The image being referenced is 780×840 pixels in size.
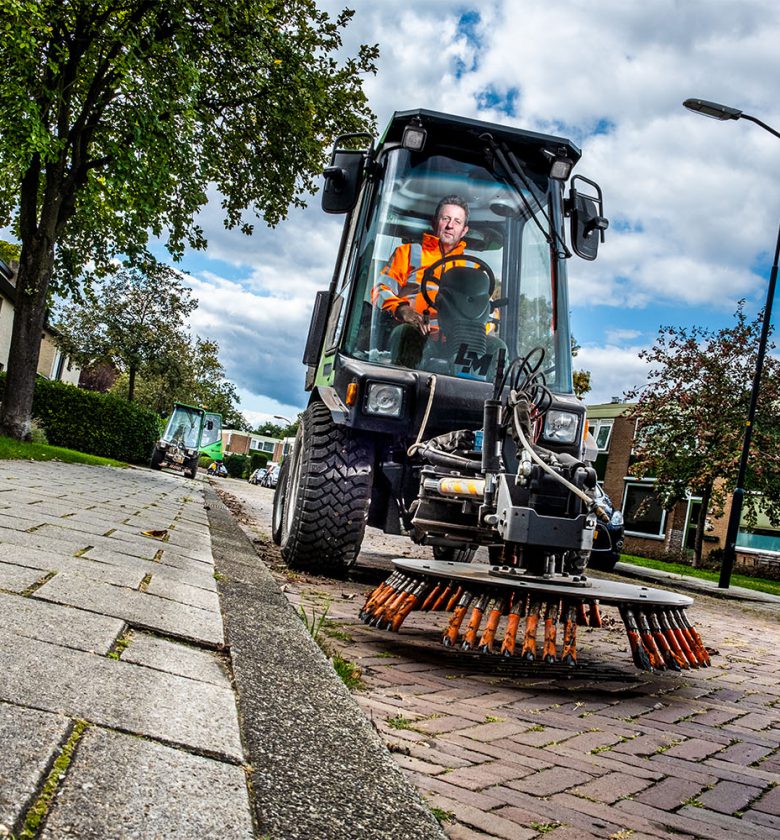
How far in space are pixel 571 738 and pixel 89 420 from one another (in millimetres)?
24990

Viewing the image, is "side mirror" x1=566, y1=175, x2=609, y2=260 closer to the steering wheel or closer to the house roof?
the steering wheel

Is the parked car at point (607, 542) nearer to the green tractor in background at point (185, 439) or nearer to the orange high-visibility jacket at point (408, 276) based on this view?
the orange high-visibility jacket at point (408, 276)

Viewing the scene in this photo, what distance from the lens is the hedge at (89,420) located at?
24844 mm

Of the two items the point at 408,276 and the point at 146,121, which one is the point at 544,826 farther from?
the point at 146,121

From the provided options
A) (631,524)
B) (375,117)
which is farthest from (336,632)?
(631,524)

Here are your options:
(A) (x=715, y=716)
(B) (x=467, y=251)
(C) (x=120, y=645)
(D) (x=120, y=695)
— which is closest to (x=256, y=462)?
(B) (x=467, y=251)

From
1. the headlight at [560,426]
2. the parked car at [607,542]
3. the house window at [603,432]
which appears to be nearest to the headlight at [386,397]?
the headlight at [560,426]

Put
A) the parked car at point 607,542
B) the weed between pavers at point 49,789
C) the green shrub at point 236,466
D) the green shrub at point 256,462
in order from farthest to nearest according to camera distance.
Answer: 1. the green shrub at point 256,462
2. the green shrub at point 236,466
3. the parked car at point 607,542
4. the weed between pavers at point 49,789

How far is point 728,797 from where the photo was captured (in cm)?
252

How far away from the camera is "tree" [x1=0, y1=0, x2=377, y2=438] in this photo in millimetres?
15266

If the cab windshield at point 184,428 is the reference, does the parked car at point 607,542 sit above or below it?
below

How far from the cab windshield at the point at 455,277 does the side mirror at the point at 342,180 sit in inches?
6.4

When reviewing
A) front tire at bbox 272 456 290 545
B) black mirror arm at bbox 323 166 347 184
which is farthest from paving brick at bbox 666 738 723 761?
front tire at bbox 272 456 290 545

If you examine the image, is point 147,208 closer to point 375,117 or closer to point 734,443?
point 375,117
